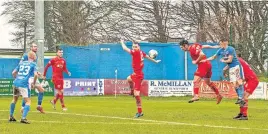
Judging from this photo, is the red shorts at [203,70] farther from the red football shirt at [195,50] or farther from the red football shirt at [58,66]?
the red football shirt at [58,66]

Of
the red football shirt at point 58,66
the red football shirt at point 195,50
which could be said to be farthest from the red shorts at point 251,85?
the red football shirt at point 58,66

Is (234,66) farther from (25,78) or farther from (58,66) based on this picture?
(58,66)

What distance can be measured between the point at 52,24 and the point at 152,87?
2497 centimetres

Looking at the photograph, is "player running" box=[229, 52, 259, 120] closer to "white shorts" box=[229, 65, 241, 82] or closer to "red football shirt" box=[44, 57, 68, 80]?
"white shorts" box=[229, 65, 241, 82]

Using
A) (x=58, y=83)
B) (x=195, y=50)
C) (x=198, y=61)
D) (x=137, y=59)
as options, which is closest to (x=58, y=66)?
(x=58, y=83)

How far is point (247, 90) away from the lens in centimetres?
2194

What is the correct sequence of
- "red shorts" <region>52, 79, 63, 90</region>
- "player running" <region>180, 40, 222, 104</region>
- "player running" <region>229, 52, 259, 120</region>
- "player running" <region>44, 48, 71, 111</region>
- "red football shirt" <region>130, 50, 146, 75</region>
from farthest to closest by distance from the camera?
"red shorts" <region>52, 79, 63, 90</region>
"player running" <region>44, 48, 71, 111</region>
"red football shirt" <region>130, 50, 146, 75</region>
"player running" <region>180, 40, 222, 104</region>
"player running" <region>229, 52, 259, 120</region>

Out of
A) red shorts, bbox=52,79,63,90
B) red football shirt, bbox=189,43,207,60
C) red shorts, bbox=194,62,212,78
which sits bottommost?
red shorts, bbox=52,79,63,90

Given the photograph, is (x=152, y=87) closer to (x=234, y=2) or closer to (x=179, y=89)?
(x=179, y=89)

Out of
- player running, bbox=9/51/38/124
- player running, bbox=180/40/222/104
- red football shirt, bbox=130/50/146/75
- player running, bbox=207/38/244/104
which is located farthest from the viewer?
red football shirt, bbox=130/50/146/75

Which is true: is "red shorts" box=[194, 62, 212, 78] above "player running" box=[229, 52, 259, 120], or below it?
above

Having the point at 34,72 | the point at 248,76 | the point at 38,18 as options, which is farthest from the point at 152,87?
the point at 34,72

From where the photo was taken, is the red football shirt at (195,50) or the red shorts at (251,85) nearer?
the red shorts at (251,85)

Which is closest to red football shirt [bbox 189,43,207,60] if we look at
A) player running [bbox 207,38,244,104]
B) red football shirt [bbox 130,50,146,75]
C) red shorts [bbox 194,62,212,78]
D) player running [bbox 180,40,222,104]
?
player running [bbox 180,40,222,104]
